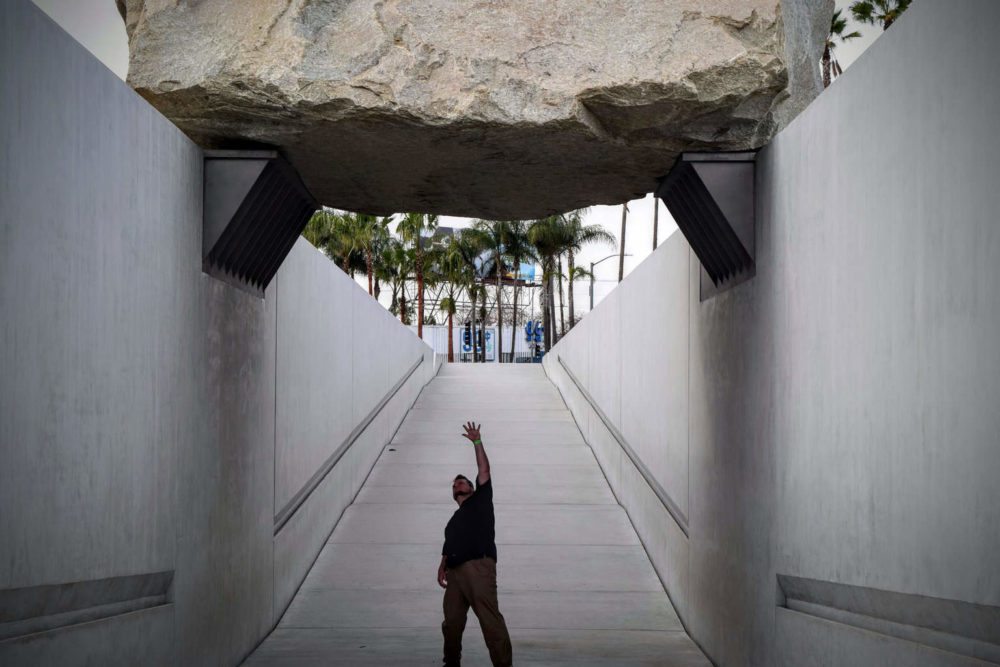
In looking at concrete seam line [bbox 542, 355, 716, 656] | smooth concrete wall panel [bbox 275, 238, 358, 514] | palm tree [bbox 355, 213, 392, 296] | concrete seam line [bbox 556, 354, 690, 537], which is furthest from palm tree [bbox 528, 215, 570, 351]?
smooth concrete wall panel [bbox 275, 238, 358, 514]

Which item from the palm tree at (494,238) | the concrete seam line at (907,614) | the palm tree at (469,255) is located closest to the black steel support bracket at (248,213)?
the concrete seam line at (907,614)

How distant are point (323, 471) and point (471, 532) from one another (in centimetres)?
330

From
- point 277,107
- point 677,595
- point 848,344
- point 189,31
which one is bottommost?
point 677,595

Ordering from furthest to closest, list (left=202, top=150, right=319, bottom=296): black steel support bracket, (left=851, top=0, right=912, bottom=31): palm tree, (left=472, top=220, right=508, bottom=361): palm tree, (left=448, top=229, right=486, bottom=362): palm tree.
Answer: (left=448, top=229, right=486, bottom=362): palm tree < (left=472, top=220, right=508, bottom=361): palm tree < (left=851, top=0, right=912, bottom=31): palm tree < (left=202, top=150, right=319, bottom=296): black steel support bracket

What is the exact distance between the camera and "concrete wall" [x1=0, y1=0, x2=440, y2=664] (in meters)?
2.98

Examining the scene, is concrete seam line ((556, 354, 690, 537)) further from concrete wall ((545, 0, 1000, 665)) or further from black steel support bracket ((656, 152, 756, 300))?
black steel support bracket ((656, 152, 756, 300))

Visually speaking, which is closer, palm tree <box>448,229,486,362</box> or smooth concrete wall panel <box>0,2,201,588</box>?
smooth concrete wall panel <box>0,2,201,588</box>

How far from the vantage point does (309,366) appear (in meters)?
7.70

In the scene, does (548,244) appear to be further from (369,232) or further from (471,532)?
(471,532)

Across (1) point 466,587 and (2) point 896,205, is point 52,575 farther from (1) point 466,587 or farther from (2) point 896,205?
(2) point 896,205

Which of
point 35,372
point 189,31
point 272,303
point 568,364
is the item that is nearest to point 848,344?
point 35,372

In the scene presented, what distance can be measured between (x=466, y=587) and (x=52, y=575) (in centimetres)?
278

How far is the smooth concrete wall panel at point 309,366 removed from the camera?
6797mm

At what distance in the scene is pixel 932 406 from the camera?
10.0 feet
